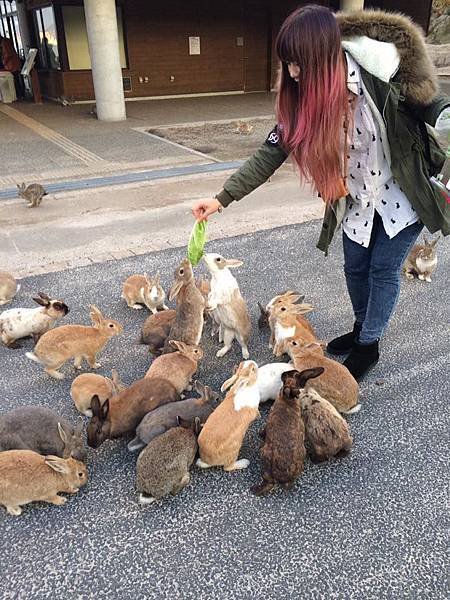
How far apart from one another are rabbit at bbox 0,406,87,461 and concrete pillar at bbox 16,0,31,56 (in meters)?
18.4

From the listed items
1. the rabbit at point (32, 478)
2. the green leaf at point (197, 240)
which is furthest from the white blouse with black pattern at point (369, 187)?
the rabbit at point (32, 478)

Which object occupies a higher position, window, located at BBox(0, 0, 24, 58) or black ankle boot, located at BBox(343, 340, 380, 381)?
window, located at BBox(0, 0, 24, 58)

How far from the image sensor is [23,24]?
17547mm

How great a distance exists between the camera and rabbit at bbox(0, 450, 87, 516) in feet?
7.74

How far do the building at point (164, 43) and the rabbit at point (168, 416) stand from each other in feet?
51.6

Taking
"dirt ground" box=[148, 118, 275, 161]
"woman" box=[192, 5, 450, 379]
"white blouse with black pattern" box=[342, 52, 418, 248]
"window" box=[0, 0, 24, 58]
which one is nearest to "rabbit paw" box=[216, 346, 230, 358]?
"woman" box=[192, 5, 450, 379]

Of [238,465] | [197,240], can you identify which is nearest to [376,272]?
[197,240]

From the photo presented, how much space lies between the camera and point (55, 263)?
520 cm

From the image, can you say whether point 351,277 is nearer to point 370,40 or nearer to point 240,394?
point 240,394

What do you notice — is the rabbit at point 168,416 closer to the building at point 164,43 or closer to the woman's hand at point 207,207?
the woman's hand at point 207,207

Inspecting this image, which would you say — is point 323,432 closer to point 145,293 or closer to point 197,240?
point 197,240

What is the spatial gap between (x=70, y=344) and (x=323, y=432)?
1.68 m

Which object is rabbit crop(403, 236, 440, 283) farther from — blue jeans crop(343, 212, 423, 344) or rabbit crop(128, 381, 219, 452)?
rabbit crop(128, 381, 219, 452)

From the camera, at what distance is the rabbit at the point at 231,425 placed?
257 centimetres
